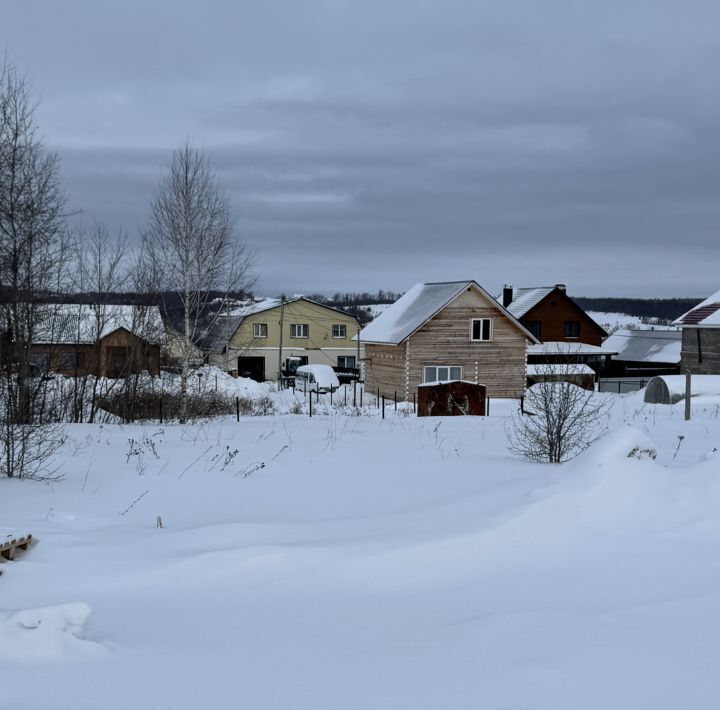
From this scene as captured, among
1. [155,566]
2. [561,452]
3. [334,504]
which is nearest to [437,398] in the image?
[561,452]

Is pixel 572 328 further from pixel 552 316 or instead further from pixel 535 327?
pixel 535 327

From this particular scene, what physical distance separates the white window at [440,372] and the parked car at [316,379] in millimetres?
5407

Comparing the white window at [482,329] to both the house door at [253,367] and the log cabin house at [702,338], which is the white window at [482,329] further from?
the house door at [253,367]

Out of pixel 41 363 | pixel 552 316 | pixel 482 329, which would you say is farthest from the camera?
pixel 552 316

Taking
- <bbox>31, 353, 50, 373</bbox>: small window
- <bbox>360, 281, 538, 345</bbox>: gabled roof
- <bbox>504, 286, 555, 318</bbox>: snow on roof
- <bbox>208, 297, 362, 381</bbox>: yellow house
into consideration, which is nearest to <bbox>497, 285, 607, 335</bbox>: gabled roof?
<bbox>504, 286, 555, 318</bbox>: snow on roof

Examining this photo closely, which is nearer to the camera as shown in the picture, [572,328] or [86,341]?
[86,341]

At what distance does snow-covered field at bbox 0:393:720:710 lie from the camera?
13.2 feet

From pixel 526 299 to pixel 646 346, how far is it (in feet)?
38.1

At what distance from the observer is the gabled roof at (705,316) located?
36.5m

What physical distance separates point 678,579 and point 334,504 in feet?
12.9

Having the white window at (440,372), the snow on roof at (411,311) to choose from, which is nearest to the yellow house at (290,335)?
the snow on roof at (411,311)

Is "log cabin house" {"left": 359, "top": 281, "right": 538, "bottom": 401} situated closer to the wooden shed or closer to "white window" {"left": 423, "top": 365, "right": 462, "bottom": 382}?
"white window" {"left": 423, "top": 365, "right": 462, "bottom": 382}

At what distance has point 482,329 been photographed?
34688 mm

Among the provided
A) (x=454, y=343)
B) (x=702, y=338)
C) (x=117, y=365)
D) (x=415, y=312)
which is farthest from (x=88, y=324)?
(x=702, y=338)
